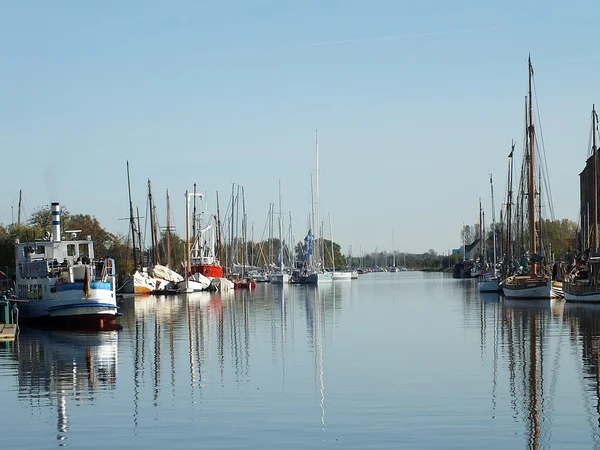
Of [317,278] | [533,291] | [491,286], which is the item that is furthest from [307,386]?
[317,278]

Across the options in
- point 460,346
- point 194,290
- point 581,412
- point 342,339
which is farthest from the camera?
point 194,290

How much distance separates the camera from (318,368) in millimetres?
35438

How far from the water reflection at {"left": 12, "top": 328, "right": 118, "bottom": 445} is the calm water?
0.06 m

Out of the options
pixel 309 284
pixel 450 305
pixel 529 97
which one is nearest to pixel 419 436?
pixel 450 305

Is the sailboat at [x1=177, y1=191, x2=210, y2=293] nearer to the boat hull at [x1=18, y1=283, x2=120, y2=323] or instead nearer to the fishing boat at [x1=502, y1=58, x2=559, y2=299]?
the fishing boat at [x1=502, y1=58, x2=559, y2=299]

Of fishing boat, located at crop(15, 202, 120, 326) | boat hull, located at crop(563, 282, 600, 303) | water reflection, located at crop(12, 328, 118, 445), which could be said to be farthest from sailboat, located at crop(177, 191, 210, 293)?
water reflection, located at crop(12, 328, 118, 445)

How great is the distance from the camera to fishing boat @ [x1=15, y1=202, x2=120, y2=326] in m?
54.4

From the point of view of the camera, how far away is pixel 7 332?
48594 millimetres

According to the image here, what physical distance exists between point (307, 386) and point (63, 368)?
1028 cm

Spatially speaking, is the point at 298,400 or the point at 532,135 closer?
the point at 298,400

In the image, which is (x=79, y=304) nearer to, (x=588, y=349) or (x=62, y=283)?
(x=62, y=283)

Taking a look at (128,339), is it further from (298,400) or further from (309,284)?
(309,284)

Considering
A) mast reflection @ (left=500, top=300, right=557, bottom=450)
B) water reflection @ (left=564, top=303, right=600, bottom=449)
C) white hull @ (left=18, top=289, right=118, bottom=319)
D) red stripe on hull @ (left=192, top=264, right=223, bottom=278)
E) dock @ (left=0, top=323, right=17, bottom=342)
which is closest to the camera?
mast reflection @ (left=500, top=300, right=557, bottom=450)

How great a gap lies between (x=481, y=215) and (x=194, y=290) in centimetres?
5720
